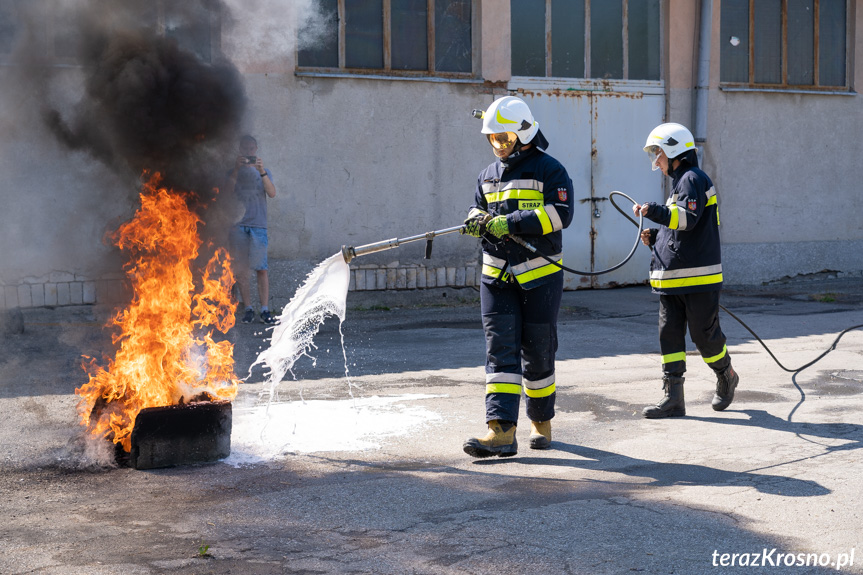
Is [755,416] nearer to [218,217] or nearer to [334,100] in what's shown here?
[218,217]

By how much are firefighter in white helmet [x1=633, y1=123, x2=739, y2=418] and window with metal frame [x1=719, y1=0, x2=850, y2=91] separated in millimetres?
8803

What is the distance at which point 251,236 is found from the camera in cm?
1055

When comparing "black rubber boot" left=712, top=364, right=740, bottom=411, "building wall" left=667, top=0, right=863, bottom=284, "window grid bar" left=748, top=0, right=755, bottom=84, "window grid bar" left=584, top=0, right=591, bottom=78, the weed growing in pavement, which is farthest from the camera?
"window grid bar" left=748, top=0, right=755, bottom=84

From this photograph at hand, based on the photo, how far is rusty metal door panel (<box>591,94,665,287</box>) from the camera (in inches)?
541

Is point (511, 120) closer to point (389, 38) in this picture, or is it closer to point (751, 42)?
point (389, 38)

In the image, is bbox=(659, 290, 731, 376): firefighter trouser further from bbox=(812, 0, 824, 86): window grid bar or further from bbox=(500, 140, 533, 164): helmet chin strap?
bbox=(812, 0, 824, 86): window grid bar

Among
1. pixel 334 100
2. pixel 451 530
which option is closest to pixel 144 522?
pixel 451 530

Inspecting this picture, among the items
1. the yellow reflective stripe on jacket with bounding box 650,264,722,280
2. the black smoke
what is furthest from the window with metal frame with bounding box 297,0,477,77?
the yellow reflective stripe on jacket with bounding box 650,264,722,280

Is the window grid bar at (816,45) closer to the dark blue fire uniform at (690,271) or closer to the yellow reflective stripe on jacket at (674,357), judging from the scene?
the dark blue fire uniform at (690,271)

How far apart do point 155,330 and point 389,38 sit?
786 cm

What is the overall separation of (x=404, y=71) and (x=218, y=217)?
22.4 ft

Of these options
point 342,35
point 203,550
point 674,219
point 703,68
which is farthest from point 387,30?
point 203,550

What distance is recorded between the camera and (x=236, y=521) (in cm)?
415

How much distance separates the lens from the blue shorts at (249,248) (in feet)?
34.4
